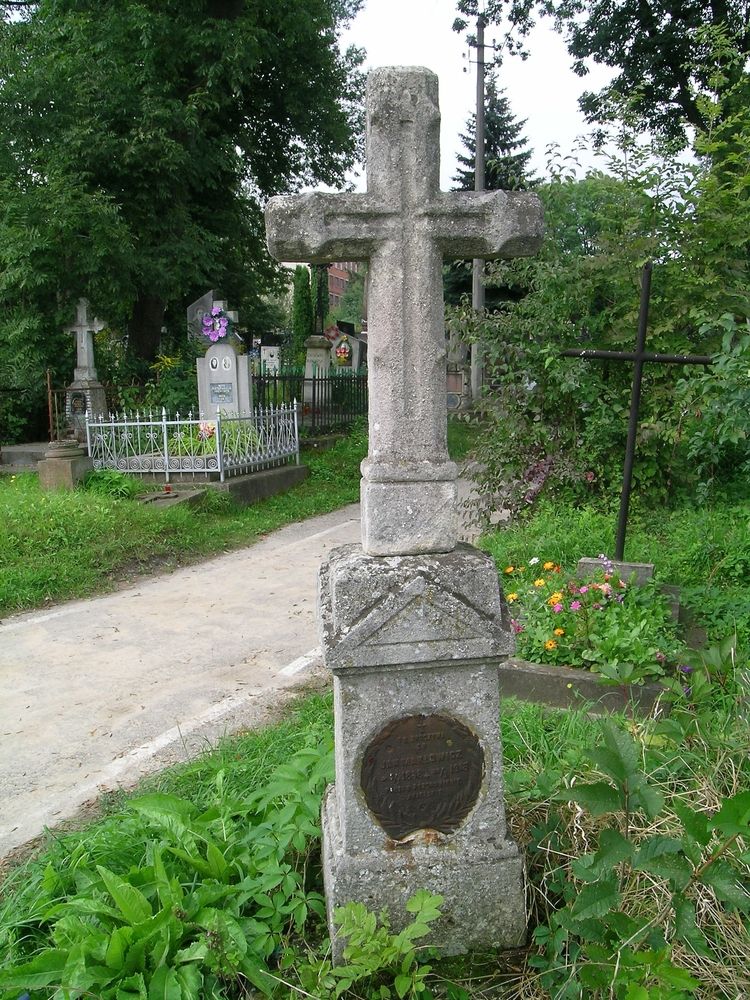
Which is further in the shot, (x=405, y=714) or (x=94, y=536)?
(x=94, y=536)

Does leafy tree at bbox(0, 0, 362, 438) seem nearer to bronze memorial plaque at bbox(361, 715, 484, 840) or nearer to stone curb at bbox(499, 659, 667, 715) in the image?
stone curb at bbox(499, 659, 667, 715)

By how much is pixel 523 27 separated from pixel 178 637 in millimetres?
19590

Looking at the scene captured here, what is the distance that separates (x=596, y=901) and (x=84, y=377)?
12.4 m

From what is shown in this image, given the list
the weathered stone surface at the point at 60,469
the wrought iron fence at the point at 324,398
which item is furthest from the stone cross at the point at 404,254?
the wrought iron fence at the point at 324,398

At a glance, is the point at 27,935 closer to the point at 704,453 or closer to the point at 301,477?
the point at 704,453

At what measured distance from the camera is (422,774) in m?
2.31

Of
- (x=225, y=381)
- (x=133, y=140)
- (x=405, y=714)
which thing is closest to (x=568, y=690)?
(x=405, y=714)

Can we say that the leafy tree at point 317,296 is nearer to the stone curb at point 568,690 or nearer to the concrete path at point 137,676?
the concrete path at point 137,676

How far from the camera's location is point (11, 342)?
41.0 ft

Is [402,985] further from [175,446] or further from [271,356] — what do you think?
[271,356]

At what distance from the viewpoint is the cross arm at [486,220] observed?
227 centimetres

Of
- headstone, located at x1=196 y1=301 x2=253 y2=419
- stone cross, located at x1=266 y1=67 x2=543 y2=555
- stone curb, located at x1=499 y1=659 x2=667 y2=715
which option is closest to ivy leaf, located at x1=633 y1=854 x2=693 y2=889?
stone cross, located at x1=266 y1=67 x2=543 y2=555

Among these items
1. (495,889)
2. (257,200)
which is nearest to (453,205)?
(495,889)

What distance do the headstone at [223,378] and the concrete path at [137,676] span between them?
525 centimetres
